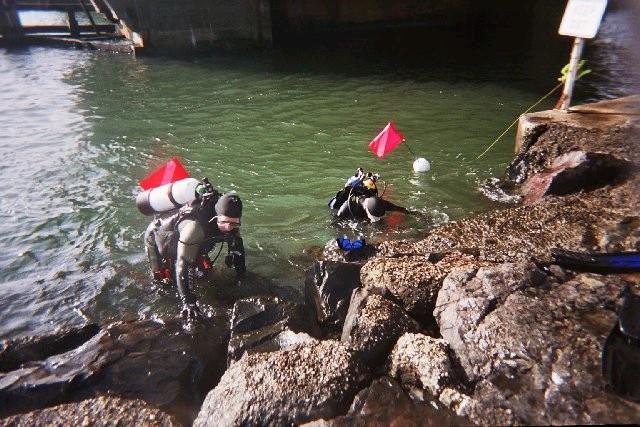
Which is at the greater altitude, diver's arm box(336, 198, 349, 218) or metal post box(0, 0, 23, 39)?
metal post box(0, 0, 23, 39)

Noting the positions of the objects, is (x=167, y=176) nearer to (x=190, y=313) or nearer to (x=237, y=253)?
(x=237, y=253)

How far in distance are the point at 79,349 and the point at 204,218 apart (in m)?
1.82

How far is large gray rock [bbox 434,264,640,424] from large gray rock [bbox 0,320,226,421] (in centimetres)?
236

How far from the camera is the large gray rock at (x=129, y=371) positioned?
12.4ft

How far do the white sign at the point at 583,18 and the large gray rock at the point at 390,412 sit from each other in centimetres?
738

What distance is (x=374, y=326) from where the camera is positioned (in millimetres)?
3793

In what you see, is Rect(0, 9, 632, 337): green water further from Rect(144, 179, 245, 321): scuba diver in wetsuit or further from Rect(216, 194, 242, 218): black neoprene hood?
Rect(216, 194, 242, 218): black neoprene hood

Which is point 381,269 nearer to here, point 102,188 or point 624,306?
point 624,306

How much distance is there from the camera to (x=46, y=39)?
24.1 m

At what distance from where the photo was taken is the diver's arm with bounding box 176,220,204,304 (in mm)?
4559

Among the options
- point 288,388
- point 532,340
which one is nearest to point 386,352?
point 288,388

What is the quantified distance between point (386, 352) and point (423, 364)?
45 centimetres

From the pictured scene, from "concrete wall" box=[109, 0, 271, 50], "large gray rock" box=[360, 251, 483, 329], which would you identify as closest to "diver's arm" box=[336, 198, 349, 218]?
"large gray rock" box=[360, 251, 483, 329]

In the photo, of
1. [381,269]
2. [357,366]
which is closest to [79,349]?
[357,366]
